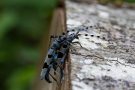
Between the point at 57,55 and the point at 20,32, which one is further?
the point at 20,32

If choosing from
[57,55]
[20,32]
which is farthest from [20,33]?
[57,55]

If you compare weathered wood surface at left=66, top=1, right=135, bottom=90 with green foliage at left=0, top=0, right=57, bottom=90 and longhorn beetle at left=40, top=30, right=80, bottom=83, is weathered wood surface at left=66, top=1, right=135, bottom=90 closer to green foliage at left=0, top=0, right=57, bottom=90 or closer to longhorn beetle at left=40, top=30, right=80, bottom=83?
longhorn beetle at left=40, top=30, right=80, bottom=83

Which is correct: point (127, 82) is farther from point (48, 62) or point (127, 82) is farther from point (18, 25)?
point (18, 25)

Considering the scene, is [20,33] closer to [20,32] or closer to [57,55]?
[20,32]

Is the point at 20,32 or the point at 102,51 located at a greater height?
the point at 20,32

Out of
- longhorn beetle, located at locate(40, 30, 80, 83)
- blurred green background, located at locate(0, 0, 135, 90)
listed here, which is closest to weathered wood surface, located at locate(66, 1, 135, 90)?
longhorn beetle, located at locate(40, 30, 80, 83)

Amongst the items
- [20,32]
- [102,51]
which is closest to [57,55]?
[102,51]
